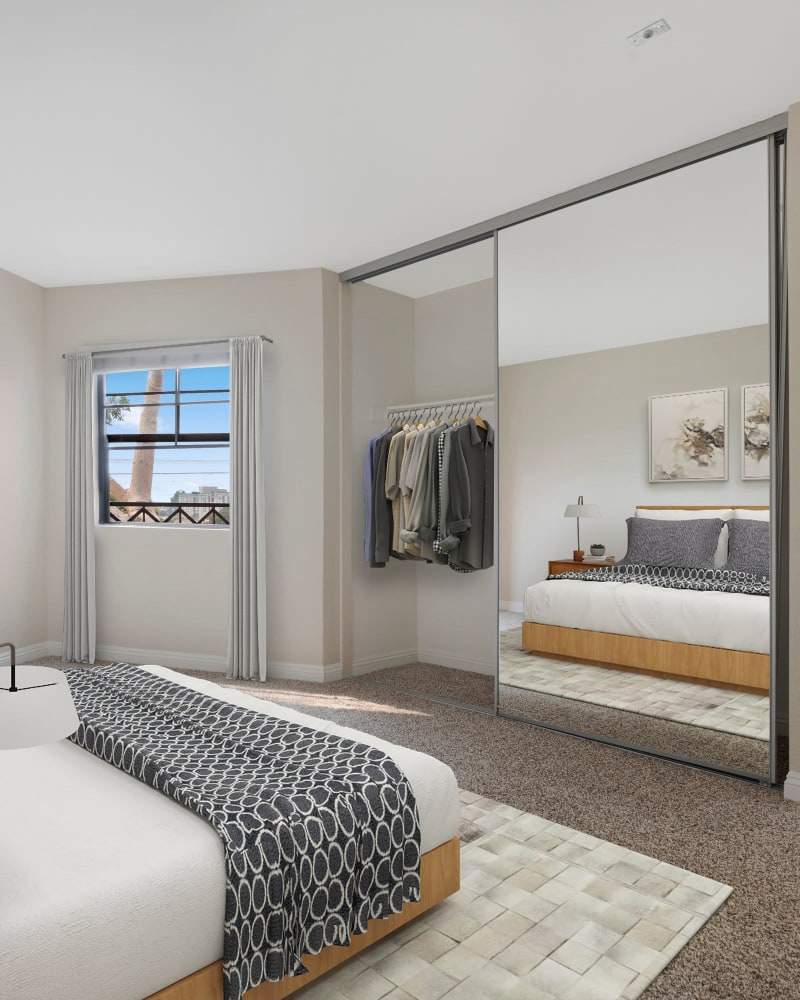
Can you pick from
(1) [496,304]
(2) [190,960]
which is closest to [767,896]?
(2) [190,960]

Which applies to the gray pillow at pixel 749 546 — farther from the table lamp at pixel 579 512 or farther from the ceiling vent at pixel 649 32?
the ceiling vent at pixel 649 32

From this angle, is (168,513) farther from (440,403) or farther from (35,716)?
(35,716)

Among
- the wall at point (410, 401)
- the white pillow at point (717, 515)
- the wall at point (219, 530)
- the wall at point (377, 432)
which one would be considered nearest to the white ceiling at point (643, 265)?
the white pillow at point (717, 515)

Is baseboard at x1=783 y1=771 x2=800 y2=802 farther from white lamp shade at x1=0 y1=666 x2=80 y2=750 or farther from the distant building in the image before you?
the distant building

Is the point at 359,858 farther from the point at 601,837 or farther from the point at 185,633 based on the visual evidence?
the point at 185,633

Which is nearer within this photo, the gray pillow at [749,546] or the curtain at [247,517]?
the gray pillow at [749,546]

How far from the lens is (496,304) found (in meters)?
3.70

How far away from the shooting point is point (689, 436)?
302 cm

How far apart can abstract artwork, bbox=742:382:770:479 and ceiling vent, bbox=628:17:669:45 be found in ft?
4.37

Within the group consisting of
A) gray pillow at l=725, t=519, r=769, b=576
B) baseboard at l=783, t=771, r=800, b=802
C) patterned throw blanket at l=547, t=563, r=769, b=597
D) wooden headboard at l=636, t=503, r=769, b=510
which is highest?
wooden headboard at l=636, t=503, r=769, b=510

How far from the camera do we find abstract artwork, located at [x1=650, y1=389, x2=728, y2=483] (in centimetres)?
294

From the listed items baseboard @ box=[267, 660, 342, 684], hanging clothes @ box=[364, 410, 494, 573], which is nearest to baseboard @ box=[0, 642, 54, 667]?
baseboard @ box=[267, 660, 342, 684]

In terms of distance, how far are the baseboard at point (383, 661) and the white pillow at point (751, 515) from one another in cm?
257

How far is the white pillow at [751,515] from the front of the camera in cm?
283
